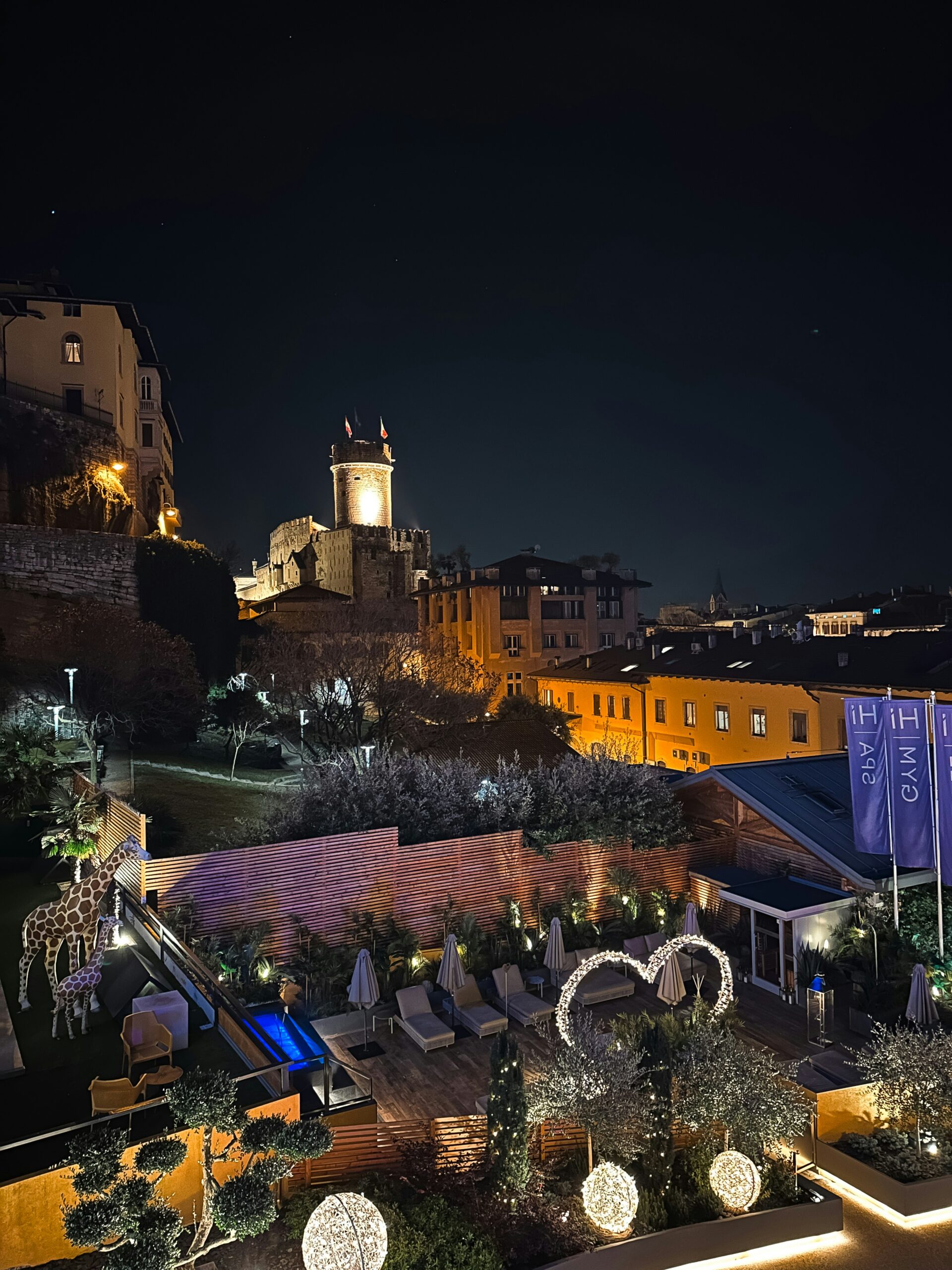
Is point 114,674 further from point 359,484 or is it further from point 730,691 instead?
point 359,484

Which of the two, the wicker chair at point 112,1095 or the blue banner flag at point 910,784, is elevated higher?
the blue banner flag at point 910,784

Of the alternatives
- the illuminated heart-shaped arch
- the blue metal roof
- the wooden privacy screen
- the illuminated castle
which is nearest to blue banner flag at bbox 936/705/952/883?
the blue metal roof

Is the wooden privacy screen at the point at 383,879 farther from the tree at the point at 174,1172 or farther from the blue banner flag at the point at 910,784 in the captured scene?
the tree at the point at 174,1172

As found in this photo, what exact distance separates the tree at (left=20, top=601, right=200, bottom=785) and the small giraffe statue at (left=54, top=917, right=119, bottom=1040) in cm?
1192

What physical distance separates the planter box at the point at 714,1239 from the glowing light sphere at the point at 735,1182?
128 mm

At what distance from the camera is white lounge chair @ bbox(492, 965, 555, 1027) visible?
11.6 m

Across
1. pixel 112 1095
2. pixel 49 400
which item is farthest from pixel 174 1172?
pixel 49 400

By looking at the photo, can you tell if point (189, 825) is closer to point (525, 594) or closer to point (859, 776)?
point (859, 776)

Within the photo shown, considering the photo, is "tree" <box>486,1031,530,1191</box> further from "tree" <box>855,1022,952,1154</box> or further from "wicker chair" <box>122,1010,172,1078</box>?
"tree" <box>855,1022,952,1154</box>

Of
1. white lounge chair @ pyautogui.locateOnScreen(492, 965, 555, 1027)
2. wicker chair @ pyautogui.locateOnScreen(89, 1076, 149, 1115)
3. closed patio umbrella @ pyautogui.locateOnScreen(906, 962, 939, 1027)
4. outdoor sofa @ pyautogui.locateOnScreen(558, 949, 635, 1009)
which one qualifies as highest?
wicker chair @ pyautogui.locateOnScreen(89, 1076, 149, 1115)

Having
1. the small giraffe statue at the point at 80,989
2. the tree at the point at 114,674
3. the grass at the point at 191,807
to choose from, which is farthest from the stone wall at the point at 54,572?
the small giraffe statue at the point at 80,989

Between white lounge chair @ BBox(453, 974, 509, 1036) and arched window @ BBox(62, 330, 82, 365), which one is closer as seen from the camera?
white lounge chair @ BBox(453, 974, 509, 1036)

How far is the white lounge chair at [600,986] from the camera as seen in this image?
12.5 meters

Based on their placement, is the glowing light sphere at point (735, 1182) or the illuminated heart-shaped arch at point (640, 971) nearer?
the glowing light sphere at point (735, 1182)
